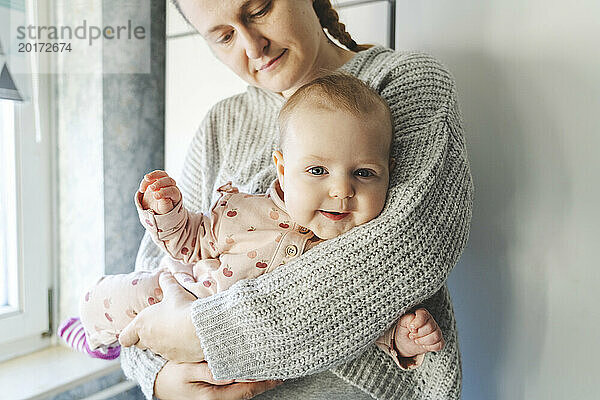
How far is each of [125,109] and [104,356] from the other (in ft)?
2.68

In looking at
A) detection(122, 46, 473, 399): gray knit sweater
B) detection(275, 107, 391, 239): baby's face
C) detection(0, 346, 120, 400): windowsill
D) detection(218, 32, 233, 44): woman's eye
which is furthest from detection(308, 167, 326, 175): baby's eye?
detection(0, 346, 120, 400): windowsill

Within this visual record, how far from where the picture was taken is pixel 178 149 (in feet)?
5.40

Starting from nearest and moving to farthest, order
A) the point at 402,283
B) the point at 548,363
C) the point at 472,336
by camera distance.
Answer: the point at 402,283
the point at 548,363
the point at 472,336

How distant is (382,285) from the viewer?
799 mm

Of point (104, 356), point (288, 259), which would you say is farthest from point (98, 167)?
point (288, 259)

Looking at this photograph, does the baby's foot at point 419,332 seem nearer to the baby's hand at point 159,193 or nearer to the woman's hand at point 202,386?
the woman's hand at point 202,386

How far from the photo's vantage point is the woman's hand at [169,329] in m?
0.91

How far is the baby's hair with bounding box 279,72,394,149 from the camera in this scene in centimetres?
81

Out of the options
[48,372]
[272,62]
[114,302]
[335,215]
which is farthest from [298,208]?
[48,372]

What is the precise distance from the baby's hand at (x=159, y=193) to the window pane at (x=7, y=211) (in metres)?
0.96

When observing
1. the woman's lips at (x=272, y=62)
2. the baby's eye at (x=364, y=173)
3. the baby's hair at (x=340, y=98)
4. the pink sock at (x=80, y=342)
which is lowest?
the pink sock at (x=80, y=342)

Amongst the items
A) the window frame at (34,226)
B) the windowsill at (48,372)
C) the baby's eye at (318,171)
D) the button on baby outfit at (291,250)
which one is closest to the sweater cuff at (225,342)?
the button on baby outfit at (291,250)

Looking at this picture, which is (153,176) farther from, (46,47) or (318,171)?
(46,47)

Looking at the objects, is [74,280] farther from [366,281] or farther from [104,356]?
[366,281]
